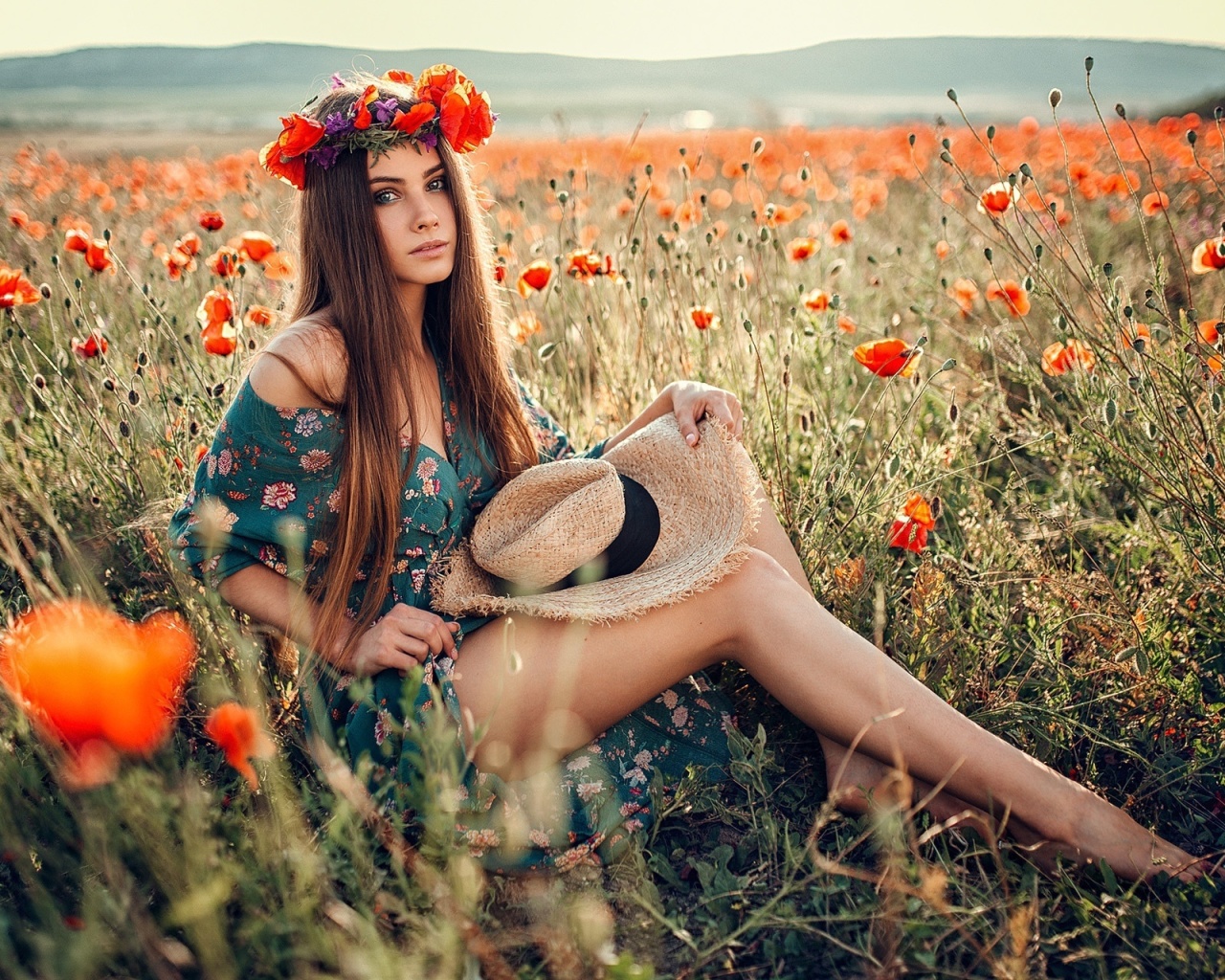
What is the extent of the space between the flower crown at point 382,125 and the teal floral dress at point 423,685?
1.54 ft

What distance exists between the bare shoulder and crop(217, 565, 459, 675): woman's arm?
0.30m

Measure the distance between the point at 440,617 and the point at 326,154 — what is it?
888mm

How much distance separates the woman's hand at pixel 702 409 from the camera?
6.42 ft

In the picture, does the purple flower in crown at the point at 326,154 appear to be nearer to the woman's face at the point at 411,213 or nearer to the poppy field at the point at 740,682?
the woman's face at the point at 411,213

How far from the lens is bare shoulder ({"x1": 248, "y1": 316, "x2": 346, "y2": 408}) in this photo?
1.68 meters

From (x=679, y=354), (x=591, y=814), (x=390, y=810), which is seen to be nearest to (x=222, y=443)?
(x=390, y=810)

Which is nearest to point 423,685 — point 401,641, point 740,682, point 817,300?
point 401,641

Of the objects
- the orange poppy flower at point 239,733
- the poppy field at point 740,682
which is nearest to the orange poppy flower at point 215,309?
the poppy field at point 740,682

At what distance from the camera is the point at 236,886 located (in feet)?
4.25

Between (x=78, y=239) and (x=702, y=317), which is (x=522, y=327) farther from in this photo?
(x=78, y=239)

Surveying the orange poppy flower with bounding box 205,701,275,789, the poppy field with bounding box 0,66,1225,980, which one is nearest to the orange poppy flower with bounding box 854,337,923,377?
the poppy field with bounding box 0,66,1225,980

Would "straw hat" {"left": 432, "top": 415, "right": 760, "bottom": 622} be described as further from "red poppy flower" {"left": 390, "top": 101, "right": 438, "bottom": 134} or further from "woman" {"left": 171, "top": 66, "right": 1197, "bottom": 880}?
"red poppy flower" {"left": 390, "top": 101, "right": 438, "bottom": 134}

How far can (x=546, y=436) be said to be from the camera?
2189 mm

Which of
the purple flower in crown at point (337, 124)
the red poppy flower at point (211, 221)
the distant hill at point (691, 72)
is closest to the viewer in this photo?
the purple flower in crown at point (337, 124)
